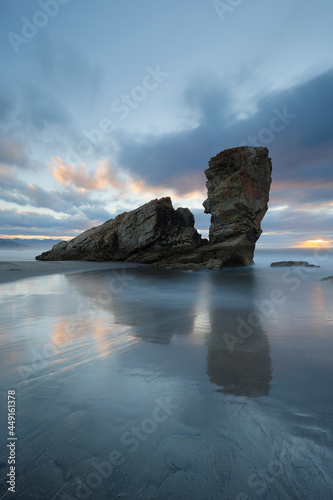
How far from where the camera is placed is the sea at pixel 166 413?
1.64 metres

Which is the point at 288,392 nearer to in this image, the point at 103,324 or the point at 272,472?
the point at 272,472

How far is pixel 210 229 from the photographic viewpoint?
85.5 ft

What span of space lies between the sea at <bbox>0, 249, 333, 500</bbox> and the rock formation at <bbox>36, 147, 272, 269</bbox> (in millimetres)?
18267

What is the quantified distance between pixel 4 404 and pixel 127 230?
976 inches

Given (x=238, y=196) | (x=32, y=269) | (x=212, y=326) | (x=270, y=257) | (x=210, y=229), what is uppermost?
(x=238, y=196)

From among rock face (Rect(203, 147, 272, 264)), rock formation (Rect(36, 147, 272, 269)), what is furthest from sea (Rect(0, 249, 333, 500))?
rock face (Rect(203, 147, 272, 264))

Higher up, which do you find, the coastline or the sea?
the coastline

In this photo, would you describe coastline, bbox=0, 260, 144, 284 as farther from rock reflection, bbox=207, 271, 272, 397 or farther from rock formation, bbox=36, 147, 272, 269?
rock reflection, bbox=207, 271, 272, 397

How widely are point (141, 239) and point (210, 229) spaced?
24.1 feet

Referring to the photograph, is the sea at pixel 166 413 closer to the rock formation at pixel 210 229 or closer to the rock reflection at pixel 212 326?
the rock reflection at pixel 212 326

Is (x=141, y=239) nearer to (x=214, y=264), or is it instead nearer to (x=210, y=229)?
(x=210, y=229)

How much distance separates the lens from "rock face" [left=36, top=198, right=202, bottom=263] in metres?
25.8

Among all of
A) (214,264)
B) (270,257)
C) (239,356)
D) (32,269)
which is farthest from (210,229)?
(270,257)

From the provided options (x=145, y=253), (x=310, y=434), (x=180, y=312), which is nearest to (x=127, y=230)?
(x=145, y=253)
